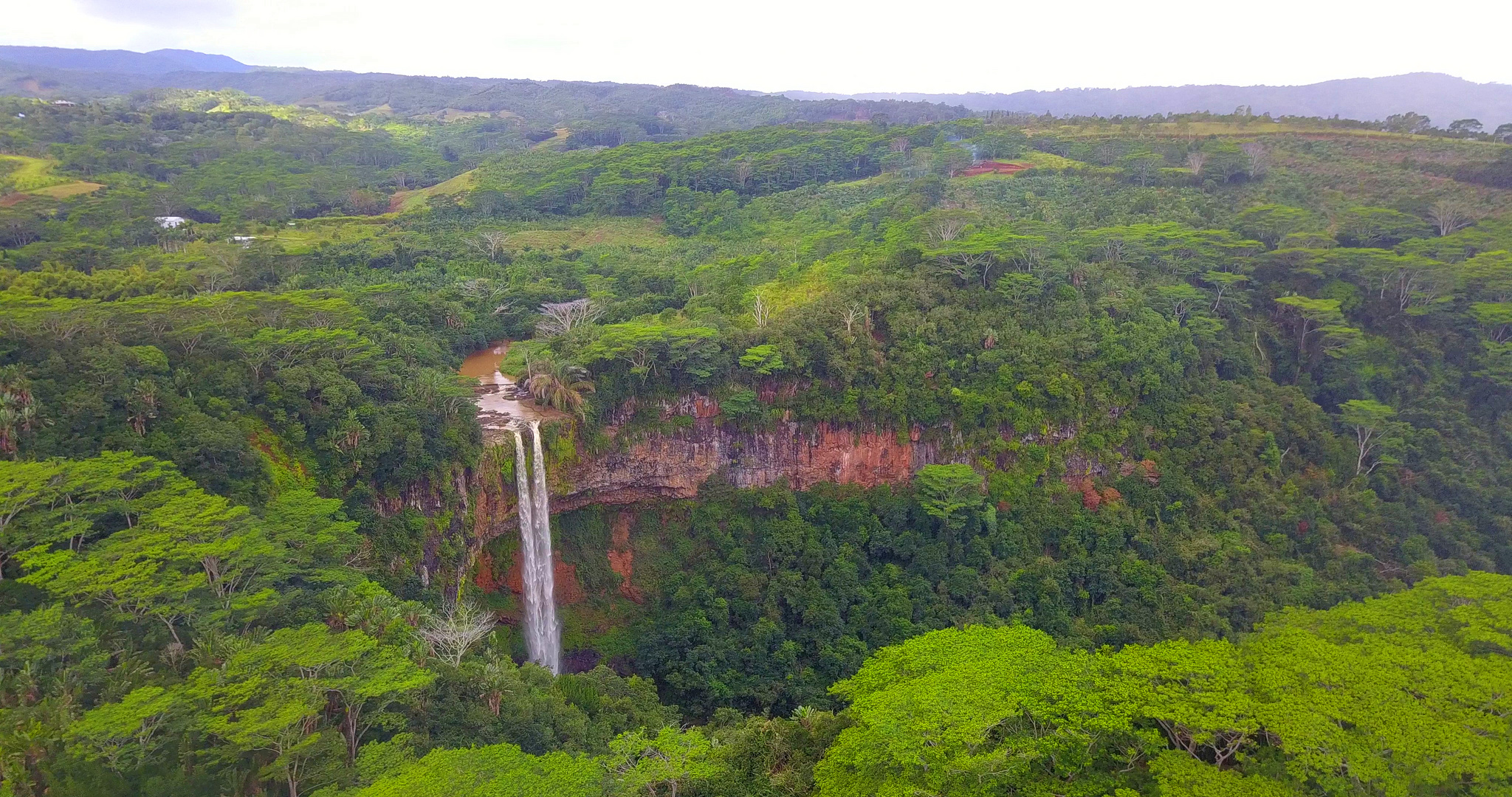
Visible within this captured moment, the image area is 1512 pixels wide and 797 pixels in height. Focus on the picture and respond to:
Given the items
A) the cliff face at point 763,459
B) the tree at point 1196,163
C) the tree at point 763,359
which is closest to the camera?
the tree at point 763,359

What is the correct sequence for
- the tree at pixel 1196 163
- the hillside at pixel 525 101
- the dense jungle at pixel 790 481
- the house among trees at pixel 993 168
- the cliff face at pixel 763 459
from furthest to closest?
the hillside at pixel 525 101 < the house among trees at pixel 993 168 < the tree at pixel 1196 163 < the cliff face at pixel 763 459 < the dense jungle at pixel 790 481

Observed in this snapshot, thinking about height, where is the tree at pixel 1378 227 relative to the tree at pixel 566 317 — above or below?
above

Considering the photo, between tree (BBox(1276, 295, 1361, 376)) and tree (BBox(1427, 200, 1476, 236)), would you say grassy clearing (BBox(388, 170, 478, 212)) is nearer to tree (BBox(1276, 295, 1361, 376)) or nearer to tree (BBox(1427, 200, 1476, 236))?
tree (BBox(1276, 295, 1361, 376))

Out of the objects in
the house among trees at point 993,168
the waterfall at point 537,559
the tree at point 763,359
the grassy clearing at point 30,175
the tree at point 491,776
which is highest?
the house among trees at point 993,168

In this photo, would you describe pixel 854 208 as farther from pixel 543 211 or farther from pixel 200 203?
pixel 200 203

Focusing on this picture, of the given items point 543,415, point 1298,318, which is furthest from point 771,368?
point 1298,318

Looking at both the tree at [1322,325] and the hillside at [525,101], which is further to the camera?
the hillside at [525,101]

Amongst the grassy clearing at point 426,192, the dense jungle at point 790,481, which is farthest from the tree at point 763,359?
the grassy clearing at point 426,192

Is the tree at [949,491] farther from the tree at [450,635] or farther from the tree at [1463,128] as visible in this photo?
the tree at [1463,128]
